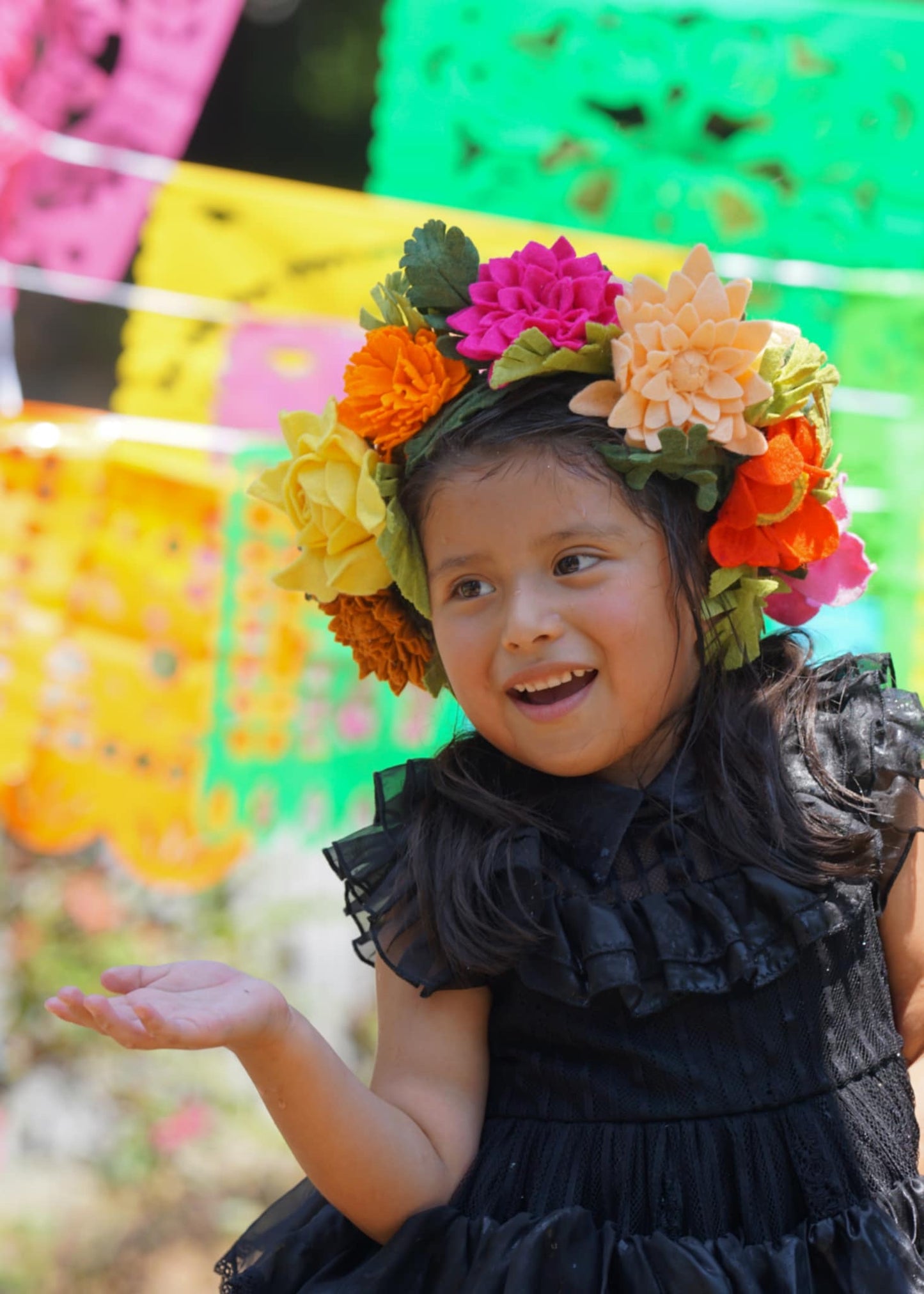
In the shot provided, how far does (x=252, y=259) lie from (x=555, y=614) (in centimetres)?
163

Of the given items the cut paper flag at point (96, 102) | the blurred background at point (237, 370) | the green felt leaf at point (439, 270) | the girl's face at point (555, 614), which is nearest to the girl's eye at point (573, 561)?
the girl's face at point (555, 614)

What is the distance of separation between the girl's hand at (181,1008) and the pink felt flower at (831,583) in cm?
71

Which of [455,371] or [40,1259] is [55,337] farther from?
[40,1259]

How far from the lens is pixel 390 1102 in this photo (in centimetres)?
135

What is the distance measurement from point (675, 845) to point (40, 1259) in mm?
2051

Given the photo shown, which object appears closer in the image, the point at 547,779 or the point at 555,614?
the point at 555,614

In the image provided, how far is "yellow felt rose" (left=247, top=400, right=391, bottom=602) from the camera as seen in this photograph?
1465 millimetres

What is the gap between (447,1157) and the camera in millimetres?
1328

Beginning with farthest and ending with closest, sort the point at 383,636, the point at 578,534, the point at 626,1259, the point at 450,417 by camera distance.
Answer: the point at 383,636 < the point at 450,417 < the point at 578,534 < the point at 626,1259

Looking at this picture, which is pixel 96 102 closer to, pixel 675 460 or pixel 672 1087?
pixel 675 460

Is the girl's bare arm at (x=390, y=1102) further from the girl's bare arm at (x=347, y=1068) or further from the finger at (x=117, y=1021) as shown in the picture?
the finger at (x=117, y=1021)

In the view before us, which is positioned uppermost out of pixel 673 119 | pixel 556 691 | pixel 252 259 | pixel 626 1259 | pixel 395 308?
pixel 673 119

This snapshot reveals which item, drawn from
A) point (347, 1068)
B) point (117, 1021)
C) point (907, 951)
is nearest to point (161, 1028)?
point (117, 1021)

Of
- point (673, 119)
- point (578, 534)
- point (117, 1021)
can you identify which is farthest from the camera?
point (673, 119)
